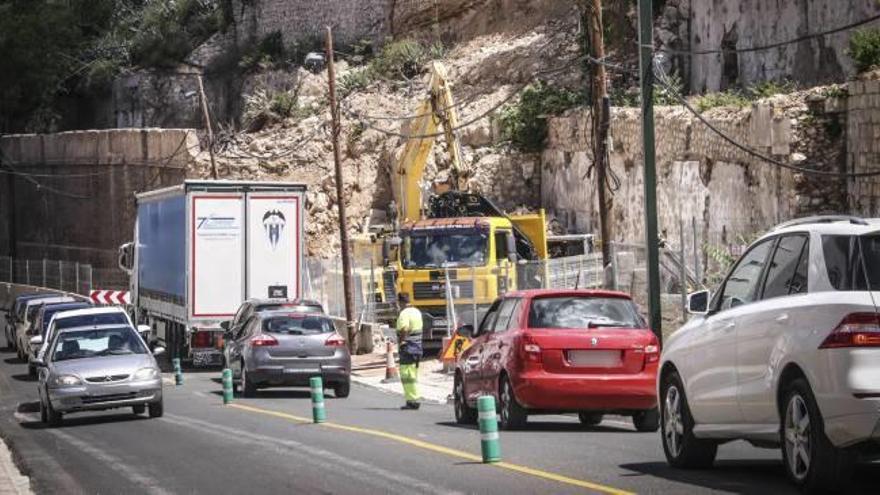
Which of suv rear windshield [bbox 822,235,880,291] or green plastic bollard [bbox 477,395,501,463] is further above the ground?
suv rear windshield [bbox 822,235,880,291]

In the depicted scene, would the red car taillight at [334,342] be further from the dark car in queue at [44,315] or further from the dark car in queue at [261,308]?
the dark car in queue at [44,315]

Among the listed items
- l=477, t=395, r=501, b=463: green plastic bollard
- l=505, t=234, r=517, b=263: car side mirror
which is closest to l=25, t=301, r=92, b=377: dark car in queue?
l=505, t=234, r=517, b=263: car side mirror

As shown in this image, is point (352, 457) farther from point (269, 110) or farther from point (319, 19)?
point (319, 19)

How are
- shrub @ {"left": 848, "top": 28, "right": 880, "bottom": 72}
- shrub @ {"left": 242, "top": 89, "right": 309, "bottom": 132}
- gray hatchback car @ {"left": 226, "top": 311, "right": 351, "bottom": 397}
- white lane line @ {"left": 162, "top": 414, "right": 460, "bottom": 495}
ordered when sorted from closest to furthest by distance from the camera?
1. white lane line @ {"left": 162, "top": 414, "right": 460, "bottom": 495}
2. gray hatchback car @ {"left": 226, "top": 311, "right": 351, "bottom": 397}
3. shrub @ {"left": 848, "top": 28, "right": 880, "bottom": 72}
4. shrub @ {"left": 242, "top": 89, "right": 309, "bottom": 132}

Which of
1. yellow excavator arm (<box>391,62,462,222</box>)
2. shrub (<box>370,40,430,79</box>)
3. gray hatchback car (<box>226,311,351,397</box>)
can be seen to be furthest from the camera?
shrub (<box>370,40,430,79</box>)

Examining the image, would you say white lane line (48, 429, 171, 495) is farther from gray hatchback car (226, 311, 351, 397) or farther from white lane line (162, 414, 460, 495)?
gray hatchback car (226, 311, 351, 397)

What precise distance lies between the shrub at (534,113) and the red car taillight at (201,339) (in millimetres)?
17418

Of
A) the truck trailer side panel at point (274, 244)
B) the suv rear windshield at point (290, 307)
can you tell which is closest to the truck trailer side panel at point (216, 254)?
the truck trailer side panel at point (274, 244)

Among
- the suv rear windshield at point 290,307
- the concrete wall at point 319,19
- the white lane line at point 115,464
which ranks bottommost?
the white lane line at point 115,464

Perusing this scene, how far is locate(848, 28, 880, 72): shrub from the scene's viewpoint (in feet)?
112

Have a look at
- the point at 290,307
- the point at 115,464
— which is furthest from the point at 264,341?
the point at 115,464

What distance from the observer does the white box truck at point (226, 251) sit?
40.4 metres

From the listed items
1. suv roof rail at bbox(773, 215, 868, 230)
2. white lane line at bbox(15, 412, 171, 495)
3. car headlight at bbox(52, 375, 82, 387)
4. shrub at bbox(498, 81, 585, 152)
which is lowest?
white lane line at bbox(15, 412, 171, 495)

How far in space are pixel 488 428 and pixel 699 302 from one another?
2.57 m
